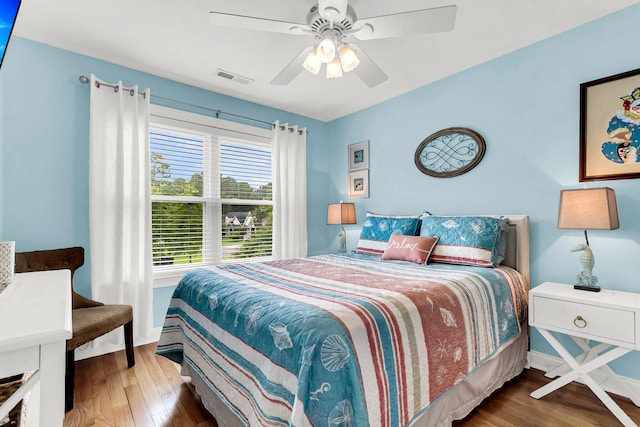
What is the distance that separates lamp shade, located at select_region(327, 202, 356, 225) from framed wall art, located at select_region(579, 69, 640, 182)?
2120 mm

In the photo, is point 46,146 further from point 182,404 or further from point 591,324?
point 591,324

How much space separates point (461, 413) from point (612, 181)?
1.77m

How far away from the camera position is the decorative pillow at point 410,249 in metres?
2.45

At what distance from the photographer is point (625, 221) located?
6.55 ft

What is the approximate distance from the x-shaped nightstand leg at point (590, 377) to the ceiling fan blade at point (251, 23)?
235cm

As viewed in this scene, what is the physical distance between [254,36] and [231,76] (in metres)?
0.72

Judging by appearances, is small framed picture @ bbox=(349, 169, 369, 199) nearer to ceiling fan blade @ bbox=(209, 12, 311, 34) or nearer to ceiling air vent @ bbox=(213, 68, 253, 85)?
ceiling air vent @ bbox=(213, 68, 253, 85)

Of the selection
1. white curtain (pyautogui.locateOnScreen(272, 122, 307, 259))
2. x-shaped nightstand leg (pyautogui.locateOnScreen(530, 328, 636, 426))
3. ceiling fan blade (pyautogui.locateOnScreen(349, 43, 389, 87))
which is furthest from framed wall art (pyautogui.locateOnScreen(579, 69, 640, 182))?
white curtain (pyautogui.locateOnScreen(272, 122, 307, 259))

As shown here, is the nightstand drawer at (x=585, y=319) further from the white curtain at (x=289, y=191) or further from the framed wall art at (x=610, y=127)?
the white curtain at (x=289, y=191)


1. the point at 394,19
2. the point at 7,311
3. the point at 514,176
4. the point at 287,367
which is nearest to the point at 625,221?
the point at 514,176

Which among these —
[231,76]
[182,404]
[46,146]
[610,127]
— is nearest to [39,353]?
[182,404]

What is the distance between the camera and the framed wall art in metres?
1.98

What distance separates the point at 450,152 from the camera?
2.94 m

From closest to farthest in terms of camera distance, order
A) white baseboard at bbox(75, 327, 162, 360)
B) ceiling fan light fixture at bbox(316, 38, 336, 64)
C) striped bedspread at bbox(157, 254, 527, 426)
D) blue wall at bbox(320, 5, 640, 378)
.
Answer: striped bedspread at bbox(157, 254, 527, 426) → ceiling fan light fixture at bbox(316, 38, 336, 64) → blue wall at bbox(320, 5, 640, 378) → white baseboard at bbox(75, 327, 162, 360)
